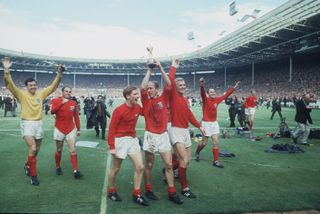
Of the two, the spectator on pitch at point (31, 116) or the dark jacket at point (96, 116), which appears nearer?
the spectator on pitch at point (31, 116)

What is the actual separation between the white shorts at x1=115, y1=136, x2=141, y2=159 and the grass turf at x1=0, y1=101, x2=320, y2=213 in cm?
88

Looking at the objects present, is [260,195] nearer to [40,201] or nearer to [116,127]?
[116,127]

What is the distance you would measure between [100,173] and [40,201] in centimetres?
199

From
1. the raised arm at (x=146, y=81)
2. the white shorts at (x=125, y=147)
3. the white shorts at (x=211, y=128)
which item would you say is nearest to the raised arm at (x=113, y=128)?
the white shorts at (x=125, y=147)

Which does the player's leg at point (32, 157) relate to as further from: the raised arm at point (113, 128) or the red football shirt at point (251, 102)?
the red football shirt at point (251, 102)

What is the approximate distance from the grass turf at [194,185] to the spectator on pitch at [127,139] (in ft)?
0.84

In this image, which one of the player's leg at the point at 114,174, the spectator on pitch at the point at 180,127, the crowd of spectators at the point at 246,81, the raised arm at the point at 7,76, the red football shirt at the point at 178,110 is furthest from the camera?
the crowd of spectators at the point at 246,81

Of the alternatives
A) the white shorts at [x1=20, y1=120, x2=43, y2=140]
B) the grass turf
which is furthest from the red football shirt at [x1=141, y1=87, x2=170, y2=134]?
the white shorts at [x1=20, y1=120, x2=43, y2=140]

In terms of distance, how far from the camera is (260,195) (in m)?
5.14

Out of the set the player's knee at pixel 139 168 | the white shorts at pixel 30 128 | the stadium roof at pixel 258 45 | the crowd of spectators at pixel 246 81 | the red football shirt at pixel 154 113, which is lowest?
the player's knee at pixel 139 168

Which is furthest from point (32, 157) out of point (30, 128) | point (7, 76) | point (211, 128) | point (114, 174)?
point (211, 128)

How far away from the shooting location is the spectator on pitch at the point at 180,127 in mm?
5043

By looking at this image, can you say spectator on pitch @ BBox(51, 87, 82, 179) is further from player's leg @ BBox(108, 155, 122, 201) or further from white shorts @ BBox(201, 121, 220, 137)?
white shorts @ BBox(201, 121, 220, 137)

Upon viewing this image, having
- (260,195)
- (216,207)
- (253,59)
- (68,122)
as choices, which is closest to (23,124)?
(68,122)
